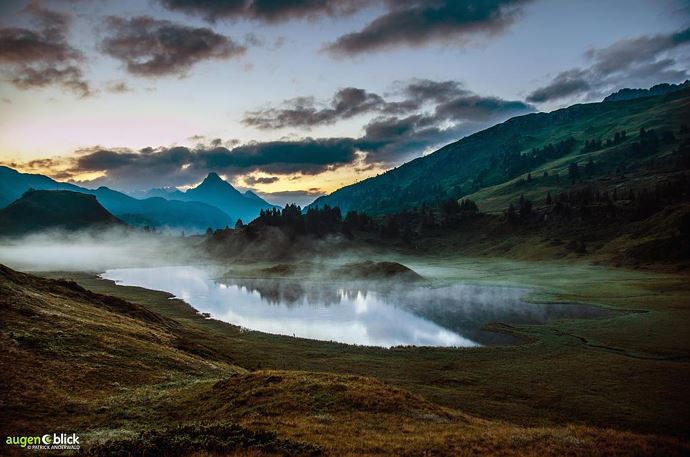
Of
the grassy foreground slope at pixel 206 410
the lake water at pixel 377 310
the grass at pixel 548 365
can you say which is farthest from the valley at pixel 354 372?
the lake water at pixel 377 310

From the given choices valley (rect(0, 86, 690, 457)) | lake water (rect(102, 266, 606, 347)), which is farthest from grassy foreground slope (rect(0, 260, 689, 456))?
lake water (rect(102, 266, 606, 347))

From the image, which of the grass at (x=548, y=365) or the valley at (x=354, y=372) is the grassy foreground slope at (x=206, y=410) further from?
the grass at (x=548, y=365)

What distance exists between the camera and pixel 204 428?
72.8ft

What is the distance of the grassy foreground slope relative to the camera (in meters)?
20.7

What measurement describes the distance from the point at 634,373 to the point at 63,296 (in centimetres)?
7026

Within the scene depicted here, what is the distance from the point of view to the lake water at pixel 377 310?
233 ft

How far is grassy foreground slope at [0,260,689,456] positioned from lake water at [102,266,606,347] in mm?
34789

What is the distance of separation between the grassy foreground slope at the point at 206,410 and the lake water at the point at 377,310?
114 feet

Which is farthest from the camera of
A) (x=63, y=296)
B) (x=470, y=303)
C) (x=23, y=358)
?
(x=470, y=303)

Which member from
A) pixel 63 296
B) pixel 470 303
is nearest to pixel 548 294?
pixel 470 303

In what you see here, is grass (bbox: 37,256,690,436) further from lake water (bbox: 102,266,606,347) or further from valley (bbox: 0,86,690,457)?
lake water (bbox: 102,266,606,347)

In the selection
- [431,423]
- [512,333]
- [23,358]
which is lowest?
[512,333]

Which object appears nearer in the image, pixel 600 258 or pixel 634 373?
pixel 634 373

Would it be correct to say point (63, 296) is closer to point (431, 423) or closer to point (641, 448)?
point (431, 423)
